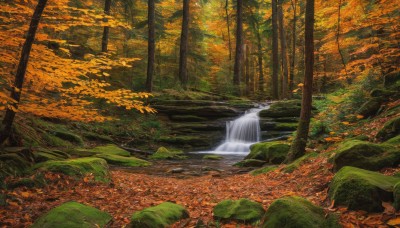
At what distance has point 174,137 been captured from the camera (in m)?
17.4

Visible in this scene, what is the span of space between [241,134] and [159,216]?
14008 millimetres

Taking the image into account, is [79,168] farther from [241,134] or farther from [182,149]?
[241,134]

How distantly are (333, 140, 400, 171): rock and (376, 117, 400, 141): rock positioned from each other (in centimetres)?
129

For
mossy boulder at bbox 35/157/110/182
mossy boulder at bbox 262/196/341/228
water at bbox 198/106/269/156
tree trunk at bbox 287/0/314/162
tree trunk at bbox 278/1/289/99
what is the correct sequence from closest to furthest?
mossy boulder at bbox 262/196/341/228 → mossy boulder at bbox 35/157/110/182 → tree trunk at bbox 287/0/314/162 → water at bbox 198/106/269/156 → tree trunk at bbox 278/1/289/99

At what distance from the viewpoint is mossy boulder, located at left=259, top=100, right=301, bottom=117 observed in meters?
18.0

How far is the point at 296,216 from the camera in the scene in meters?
3.73

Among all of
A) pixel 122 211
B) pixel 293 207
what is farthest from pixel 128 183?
pixel 293 207

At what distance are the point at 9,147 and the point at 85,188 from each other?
216 cm

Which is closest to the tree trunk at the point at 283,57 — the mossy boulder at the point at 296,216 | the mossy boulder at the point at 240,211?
the mossy boulder at the point at 240,211

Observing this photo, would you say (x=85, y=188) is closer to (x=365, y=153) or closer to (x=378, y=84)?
(x=365, y=153)

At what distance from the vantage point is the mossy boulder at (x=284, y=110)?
18.0 metres

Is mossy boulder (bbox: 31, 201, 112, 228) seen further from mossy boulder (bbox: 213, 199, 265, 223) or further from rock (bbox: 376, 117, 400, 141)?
rock (bbox: 376, 117, 400, 141)

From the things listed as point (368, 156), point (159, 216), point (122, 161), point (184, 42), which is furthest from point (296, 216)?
point (184, 42)

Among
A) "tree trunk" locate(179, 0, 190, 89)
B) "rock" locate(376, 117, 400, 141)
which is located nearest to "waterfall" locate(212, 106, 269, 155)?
"tree trunk" locate(179, 0, 190, 89)
